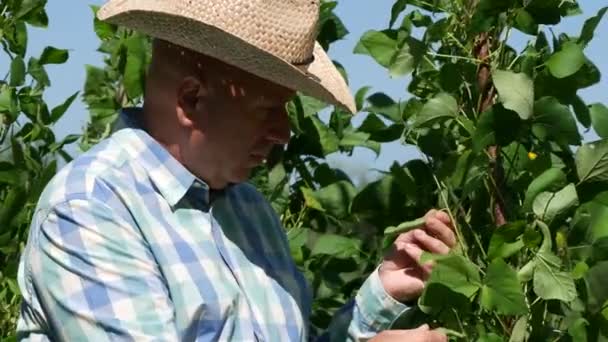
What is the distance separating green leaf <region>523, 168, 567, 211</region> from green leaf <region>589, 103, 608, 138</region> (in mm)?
136

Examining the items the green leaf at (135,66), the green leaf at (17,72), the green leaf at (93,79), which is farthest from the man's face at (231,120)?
the green leaf at (93,79)

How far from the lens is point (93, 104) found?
341cm

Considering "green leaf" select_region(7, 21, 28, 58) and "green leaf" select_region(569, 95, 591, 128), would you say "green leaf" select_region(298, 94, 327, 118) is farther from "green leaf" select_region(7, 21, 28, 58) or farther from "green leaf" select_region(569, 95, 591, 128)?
"green leaf" select_region(569, 95, 591, 128)

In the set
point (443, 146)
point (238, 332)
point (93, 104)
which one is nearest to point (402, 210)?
point (443, 146)

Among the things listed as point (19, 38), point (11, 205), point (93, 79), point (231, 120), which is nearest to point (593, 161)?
point (231, 120)

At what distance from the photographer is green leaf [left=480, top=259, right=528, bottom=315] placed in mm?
2123

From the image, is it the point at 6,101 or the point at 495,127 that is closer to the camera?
the point at 495,127

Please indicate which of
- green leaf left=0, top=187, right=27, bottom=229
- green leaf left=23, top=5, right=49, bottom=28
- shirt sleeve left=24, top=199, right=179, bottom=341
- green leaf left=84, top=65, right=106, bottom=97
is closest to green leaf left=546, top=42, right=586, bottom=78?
shirt sleeve left=24, top=199, right=179, bottom=341

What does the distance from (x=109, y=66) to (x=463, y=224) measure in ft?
4.74

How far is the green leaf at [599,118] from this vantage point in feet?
7.69

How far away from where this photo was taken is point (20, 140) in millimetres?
3359

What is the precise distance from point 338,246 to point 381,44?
538 mm

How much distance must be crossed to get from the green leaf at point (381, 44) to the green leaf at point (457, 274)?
1.42 ft

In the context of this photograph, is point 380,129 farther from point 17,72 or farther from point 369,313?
point 17,72
